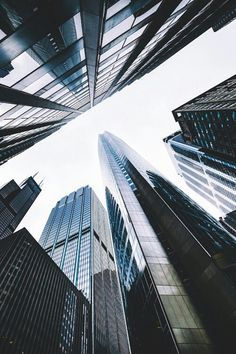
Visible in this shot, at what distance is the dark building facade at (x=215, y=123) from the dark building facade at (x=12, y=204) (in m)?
96.1

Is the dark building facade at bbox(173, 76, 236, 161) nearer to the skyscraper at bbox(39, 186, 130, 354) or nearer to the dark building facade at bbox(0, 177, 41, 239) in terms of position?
the skyscraper at bbox(39, 186, 130, 354)

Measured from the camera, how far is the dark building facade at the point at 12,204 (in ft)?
364

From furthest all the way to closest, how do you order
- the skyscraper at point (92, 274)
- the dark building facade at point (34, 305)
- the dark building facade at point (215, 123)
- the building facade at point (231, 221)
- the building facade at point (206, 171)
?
1. the skyscraper at point (92, 274)
2. the building facade at point (231, 221)
3. the building facade at point (206, 171)
4. the dark building facade at point (215, 123)
5. the dark building facade at point (34, 305)

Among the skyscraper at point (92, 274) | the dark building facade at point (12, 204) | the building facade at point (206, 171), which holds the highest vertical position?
the dark building facade at point (12, 204)

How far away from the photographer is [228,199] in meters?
97.3

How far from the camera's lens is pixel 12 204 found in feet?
389

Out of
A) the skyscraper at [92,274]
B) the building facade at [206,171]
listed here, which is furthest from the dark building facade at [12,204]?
the building facade at [206,171]

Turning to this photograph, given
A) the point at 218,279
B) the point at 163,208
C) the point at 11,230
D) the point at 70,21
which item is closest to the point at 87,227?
the point at 11,230

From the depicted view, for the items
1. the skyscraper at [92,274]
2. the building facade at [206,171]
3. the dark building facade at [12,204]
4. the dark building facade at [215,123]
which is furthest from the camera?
the dark building facade at [12,204]

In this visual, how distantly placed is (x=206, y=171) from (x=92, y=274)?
7949cm

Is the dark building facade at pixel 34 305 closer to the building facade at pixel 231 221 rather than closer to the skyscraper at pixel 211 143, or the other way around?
the skyscraper at pixel 211 143

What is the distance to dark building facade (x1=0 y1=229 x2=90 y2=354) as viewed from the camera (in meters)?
52.7

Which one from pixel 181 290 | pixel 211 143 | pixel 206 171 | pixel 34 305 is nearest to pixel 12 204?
pixel 34 305

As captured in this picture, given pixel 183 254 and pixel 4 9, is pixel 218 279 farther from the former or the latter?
pixel 4 9
